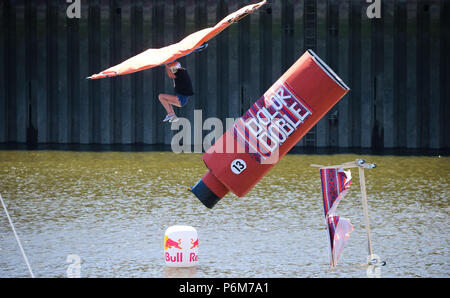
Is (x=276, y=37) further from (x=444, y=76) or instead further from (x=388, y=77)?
(x=444, y=76)

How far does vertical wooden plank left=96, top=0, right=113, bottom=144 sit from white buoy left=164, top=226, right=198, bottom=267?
14.5 meters

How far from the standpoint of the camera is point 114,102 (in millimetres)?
23984

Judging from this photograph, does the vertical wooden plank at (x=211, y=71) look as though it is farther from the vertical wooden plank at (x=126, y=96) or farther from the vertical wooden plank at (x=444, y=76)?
the vertical wooden plank at (x=444, y=76)

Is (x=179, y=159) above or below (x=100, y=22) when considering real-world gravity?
below

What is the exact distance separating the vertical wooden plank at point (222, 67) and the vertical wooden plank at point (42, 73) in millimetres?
4967

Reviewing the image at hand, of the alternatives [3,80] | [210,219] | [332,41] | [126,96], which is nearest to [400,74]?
[332,41]

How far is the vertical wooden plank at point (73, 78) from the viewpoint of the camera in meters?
24.2

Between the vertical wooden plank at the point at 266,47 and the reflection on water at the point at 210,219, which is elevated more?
the vertical wooden plank at the point at 266,47

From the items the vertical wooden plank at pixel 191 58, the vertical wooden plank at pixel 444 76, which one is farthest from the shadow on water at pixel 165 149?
the vertical wooden plank at pixel 191 58

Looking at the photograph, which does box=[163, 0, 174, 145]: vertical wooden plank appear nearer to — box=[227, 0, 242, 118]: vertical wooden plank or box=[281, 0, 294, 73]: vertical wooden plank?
box=[227, 0, 242, 118]: vertical wooden plank

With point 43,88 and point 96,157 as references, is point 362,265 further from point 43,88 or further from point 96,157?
point 43,88

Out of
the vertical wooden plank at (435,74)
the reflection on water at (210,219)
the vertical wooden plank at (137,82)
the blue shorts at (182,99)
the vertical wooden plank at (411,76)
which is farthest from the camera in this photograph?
the vertical wooden plank at (137,82)

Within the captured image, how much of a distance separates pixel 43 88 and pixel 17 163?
5.09 metres

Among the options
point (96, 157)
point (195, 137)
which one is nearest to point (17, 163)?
point (96, 157)
